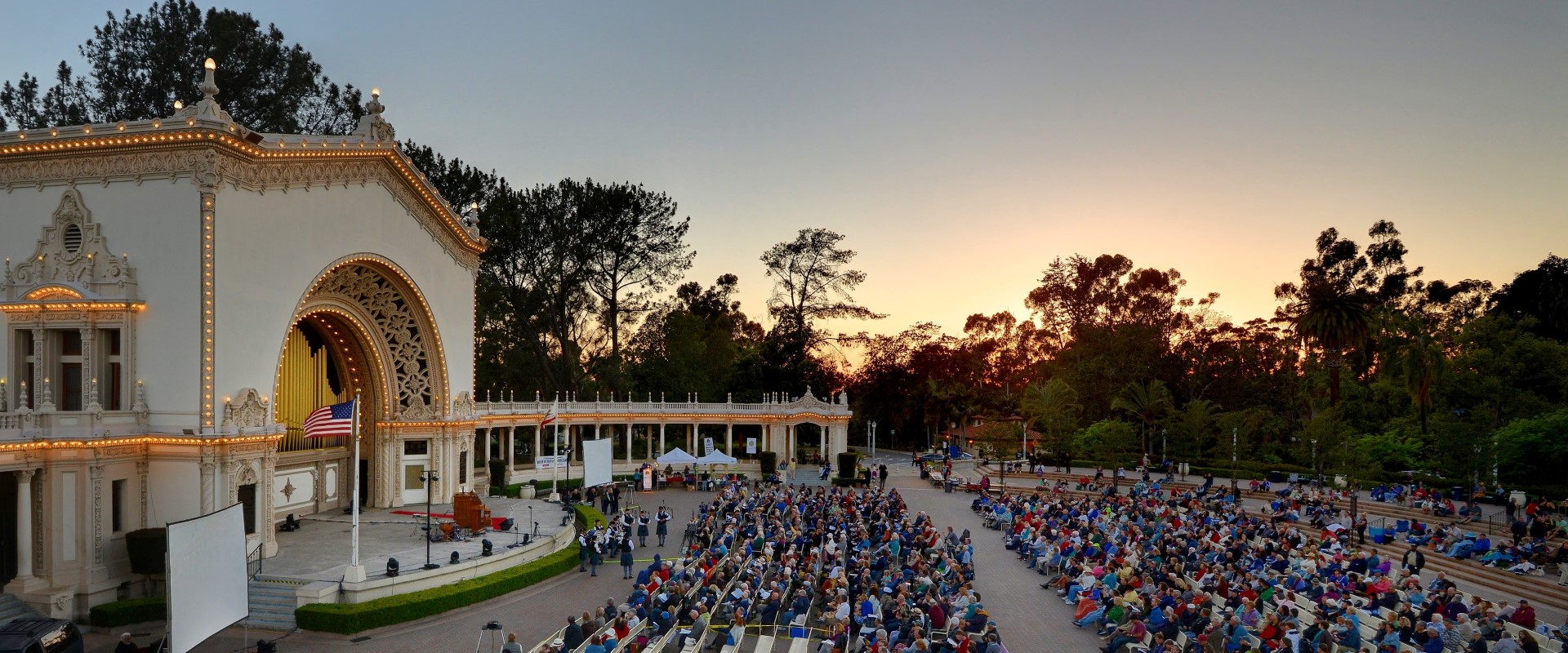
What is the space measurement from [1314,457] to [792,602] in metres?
29.9

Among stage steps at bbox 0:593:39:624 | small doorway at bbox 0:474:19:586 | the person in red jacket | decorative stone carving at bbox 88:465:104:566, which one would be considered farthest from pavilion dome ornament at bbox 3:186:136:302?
the person in red jacket

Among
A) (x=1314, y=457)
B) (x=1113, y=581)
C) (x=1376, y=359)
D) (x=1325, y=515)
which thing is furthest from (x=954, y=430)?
(x=1113, y=581)

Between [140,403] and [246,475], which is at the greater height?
[140,403]

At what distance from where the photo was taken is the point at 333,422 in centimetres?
2056

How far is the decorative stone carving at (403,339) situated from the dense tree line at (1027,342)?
5108 mm

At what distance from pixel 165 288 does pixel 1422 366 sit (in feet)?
153

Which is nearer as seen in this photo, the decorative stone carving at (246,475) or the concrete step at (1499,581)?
the concrete step at (1499,581)

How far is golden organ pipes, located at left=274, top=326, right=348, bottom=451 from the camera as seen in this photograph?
90.3 feet

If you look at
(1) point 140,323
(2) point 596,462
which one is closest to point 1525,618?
(2) point 596,462

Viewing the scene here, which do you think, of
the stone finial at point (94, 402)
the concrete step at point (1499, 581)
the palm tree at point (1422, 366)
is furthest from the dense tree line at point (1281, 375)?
the stone finial at point (94, 402)

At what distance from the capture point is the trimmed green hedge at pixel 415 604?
18359mm

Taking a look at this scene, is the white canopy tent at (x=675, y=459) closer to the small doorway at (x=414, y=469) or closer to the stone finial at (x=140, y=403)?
the small doorway at (x=414, y=469)

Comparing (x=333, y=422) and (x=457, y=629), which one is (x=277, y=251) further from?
(x=457, y=629)

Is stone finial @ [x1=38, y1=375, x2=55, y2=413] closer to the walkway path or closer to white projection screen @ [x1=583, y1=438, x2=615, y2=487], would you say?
the walkway path
